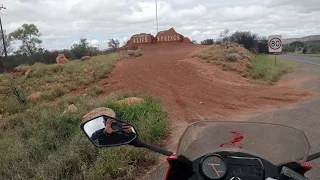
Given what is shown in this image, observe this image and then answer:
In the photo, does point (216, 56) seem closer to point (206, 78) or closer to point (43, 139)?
point (206, 78)

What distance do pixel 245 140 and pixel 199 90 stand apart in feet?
29.2

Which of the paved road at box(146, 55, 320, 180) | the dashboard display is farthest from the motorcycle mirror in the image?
the paved road at box(146, 55, 320, 180)

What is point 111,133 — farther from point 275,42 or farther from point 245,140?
point 275,42

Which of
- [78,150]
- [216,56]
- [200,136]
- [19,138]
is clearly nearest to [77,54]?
[216,56]

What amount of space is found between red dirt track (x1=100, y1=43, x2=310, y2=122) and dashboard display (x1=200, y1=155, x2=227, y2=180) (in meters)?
5.78

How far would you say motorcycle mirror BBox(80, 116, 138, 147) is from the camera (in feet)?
6.42

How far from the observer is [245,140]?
202 cm

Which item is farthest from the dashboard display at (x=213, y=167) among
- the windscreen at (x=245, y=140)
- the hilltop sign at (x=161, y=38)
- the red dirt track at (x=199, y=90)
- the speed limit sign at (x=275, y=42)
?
the hilltop sign at (x=161, y=38)

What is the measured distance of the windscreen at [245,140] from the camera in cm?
193

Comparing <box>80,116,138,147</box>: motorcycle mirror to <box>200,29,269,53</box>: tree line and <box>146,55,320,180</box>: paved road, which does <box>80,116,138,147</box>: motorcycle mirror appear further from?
<box>200,29,269,53</box>: tree line

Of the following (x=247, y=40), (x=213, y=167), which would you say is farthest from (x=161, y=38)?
(x=213, y=167)

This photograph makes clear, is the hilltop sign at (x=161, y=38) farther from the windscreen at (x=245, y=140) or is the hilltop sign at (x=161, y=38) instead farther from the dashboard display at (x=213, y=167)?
the dashboard display at (x=213, y=167)

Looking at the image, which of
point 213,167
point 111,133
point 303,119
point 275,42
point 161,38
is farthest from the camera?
point 161,38

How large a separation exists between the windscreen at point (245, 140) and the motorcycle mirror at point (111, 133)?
0.30 m
